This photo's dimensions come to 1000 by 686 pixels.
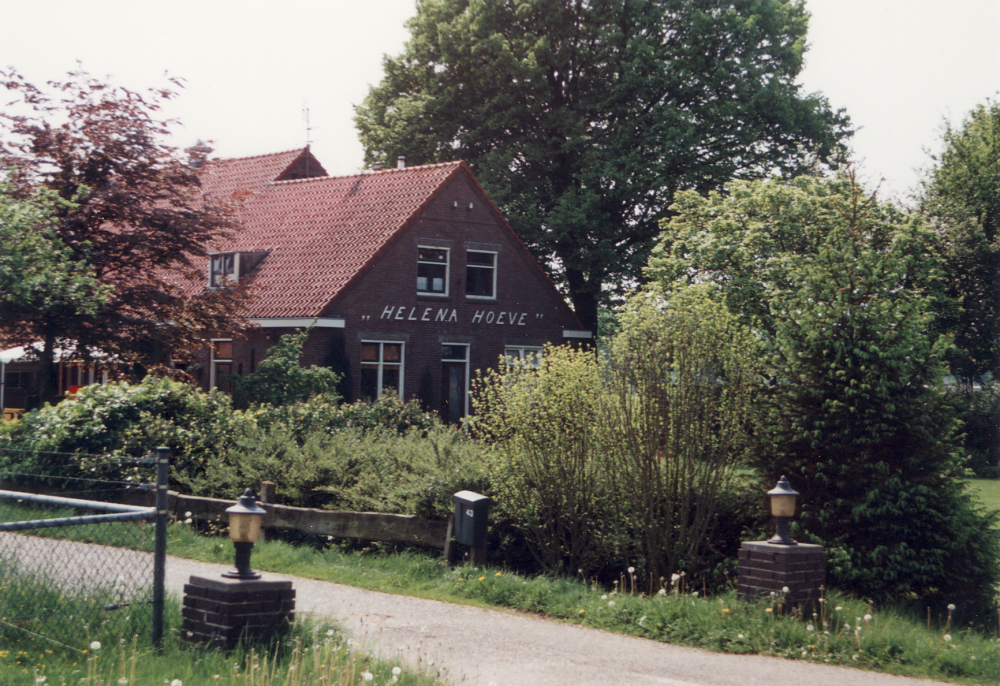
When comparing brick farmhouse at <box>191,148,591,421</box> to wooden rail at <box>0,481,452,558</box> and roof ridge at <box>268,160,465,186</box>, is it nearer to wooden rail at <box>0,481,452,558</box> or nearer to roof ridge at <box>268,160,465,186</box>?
roof ridge at <box>268,160,465,186</box>

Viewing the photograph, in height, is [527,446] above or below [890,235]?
below

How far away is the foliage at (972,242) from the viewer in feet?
109

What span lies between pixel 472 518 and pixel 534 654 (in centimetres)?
280

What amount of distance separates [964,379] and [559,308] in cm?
1390

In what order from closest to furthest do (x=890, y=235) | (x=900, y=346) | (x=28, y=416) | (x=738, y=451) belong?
(x=900, y=346) < (x=738, y=451) < (x=28, y=416) < (x=890, y=235)

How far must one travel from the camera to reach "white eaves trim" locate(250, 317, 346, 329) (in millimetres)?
27703

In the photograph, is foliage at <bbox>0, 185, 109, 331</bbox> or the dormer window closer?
foliage at <bbox>0, 185, 109, 331</bbox>

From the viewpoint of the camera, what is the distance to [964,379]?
1389 inches

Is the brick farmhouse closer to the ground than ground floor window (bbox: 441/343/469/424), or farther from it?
farther from it

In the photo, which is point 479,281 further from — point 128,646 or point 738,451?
point 128,646

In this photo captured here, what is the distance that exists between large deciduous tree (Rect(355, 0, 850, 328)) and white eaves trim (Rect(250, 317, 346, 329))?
8.26 metres

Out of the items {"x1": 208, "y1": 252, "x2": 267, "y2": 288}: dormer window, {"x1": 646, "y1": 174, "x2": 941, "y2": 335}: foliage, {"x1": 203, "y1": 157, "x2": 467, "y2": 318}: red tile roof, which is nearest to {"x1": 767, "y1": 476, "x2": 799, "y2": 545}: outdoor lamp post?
{"x1": 646, "y1": 174, "x2": 941, "y2": 335}: foliage

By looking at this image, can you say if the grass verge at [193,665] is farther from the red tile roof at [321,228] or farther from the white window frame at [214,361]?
the white window frame at [214,361]

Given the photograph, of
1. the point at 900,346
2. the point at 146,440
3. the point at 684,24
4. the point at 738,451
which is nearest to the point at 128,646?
the point at 738,451
